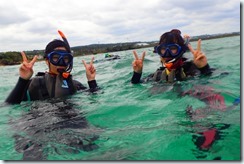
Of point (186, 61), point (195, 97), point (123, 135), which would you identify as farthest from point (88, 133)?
point (186, 61)

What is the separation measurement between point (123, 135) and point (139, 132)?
151mm

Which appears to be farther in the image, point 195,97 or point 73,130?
point 195,97

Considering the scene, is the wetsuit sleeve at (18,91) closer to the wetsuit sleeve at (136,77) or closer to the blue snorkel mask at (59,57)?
the blue snorkel mask at (59,57)

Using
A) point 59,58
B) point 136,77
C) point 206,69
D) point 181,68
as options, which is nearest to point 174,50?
point 181,68

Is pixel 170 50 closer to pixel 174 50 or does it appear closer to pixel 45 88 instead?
pixel 174 50

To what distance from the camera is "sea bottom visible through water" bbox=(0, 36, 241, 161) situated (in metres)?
1.96

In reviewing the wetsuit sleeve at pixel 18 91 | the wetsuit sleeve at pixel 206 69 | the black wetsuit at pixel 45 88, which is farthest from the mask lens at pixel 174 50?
the wetsuit sleeve at pixel 18 91

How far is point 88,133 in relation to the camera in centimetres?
275

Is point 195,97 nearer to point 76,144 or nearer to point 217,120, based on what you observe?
point 217,120

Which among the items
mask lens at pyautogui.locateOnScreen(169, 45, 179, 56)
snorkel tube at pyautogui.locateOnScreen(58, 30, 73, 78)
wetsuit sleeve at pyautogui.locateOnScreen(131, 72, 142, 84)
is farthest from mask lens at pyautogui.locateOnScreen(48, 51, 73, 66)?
mask lens at pyautogui.locateOnScreen(169, 45, 179, 56)

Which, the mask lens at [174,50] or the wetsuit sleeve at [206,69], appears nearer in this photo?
the wetsuit sleeve at [206,69]

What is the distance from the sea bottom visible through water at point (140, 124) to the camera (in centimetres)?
196

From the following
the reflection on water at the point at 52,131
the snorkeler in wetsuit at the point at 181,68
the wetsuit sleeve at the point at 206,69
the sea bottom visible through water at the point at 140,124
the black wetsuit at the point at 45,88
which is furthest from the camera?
the black wetsuit at the point at 45,88

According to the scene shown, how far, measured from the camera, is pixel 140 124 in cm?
291
